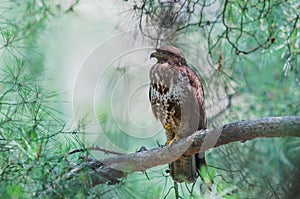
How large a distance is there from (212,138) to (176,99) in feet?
1.60

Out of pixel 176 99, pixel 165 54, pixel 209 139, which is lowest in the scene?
pixel 209 139

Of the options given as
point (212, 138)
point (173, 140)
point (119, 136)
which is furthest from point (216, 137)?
point (119, 136)

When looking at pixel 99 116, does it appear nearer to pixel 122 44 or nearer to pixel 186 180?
pixel 186 180

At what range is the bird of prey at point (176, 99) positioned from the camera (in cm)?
260

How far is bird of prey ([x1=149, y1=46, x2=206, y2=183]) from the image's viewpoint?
260 cm

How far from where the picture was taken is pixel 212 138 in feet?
7.11

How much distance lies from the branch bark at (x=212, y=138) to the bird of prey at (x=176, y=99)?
0.30m

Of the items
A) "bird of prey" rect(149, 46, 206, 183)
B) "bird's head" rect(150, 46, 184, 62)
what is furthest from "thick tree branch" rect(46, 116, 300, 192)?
"bird's head" rect(150, 46, 184, 62)

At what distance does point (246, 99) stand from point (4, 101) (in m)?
2.55

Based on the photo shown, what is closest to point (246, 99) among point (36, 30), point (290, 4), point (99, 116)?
point (290, 4)

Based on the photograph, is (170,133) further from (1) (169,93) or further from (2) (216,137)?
(2) (216,137)

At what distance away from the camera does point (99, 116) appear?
7.54 ft

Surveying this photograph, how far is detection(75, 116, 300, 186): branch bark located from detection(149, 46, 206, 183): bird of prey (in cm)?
30

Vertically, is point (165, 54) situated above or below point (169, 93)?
above
